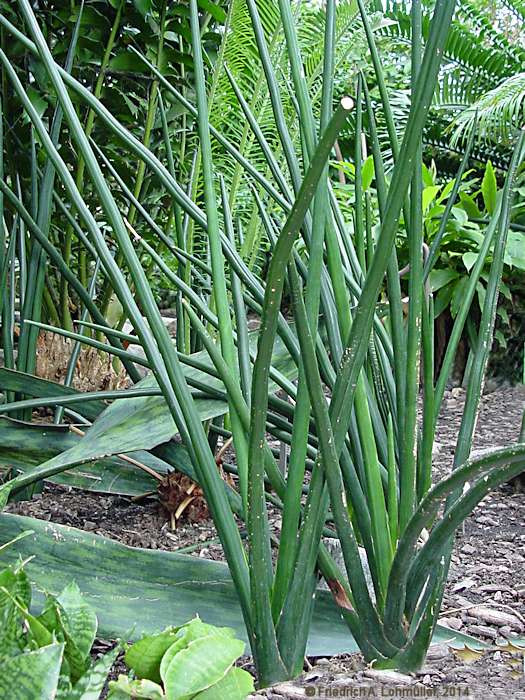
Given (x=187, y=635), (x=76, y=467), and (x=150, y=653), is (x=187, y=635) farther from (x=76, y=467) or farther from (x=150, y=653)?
(x=76, y=467)

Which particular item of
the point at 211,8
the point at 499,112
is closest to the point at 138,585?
the point at 211,8

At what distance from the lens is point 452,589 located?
0.80m

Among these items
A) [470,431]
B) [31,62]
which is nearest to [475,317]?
[31,62]

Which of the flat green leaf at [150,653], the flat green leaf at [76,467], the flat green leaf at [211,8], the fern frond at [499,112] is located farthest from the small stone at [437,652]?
the fern frond at [499,112]

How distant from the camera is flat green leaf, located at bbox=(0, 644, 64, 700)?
1.38 feet

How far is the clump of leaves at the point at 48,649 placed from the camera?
16.6 inches

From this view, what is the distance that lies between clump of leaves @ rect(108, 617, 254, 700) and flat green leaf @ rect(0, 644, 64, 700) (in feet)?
0.18

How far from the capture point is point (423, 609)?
55 cm

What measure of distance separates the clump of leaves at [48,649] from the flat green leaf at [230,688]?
6 centimetres

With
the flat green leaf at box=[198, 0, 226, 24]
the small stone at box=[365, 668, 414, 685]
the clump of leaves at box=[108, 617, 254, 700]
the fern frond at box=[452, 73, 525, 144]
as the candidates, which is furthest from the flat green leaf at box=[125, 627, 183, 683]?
the fern frond at box=[452, 73, 525, 144]

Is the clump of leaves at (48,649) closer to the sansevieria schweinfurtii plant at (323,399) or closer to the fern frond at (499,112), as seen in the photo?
the sansevieria schweinfurtii plant at (323,399)

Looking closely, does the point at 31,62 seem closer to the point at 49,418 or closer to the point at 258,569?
the point at 49,418

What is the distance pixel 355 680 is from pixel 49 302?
42.2 inches

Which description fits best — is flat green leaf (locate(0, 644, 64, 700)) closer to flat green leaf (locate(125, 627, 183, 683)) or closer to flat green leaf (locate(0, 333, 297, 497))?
flat green leaf (locate(125, 627, 183, 683))
